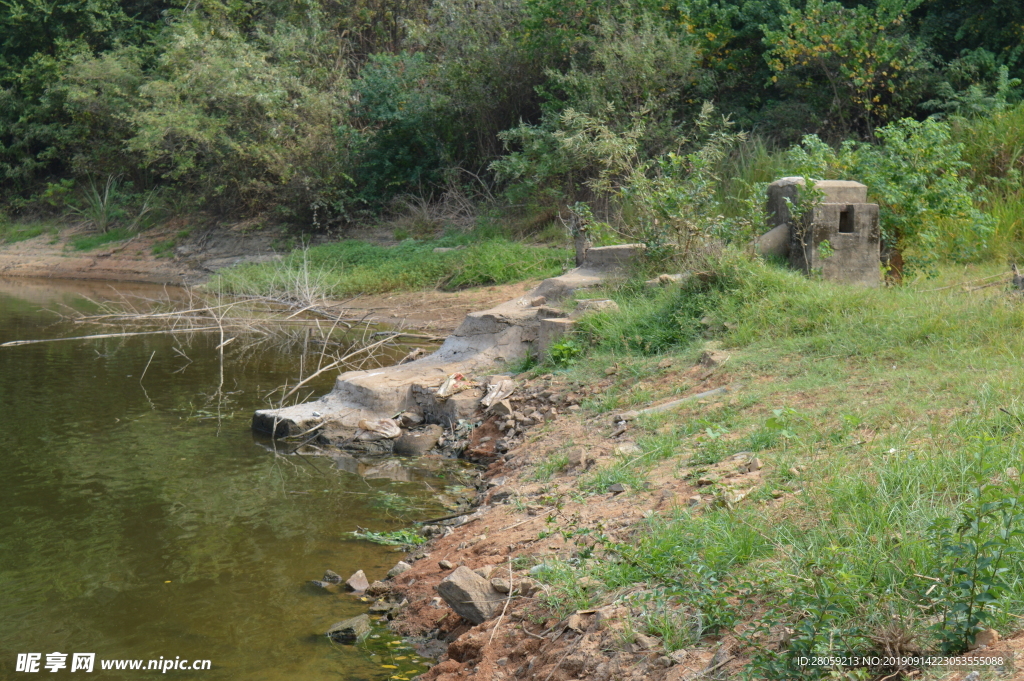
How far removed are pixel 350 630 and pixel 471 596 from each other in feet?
2.39

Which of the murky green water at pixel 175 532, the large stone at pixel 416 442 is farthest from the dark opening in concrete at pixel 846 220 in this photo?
the murky green water at pixel 175 532

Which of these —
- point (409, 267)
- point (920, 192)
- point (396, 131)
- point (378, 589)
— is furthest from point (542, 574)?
point (396, 131)

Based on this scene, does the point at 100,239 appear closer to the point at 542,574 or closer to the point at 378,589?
the point at 378,589

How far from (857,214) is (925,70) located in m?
6.05

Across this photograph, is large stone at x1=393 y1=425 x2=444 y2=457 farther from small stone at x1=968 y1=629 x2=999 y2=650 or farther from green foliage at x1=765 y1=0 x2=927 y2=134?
green foliage at x1=765 y1=0 x2=927 y2=134

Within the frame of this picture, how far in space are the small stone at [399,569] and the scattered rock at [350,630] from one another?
588mm

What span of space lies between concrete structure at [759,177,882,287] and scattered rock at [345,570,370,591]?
15.4 feet

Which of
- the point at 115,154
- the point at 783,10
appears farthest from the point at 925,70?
the point at 115,154

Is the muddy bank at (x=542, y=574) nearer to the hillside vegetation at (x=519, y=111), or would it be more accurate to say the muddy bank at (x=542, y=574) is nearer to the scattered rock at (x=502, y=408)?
the scattered rock at (x=502, y=408)

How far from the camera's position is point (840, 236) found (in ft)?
24.8

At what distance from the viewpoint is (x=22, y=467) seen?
6.82m

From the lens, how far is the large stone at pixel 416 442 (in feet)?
24.2

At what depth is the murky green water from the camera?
4.18 meters

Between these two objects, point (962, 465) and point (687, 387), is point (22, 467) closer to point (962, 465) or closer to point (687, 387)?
point (687, 387)
